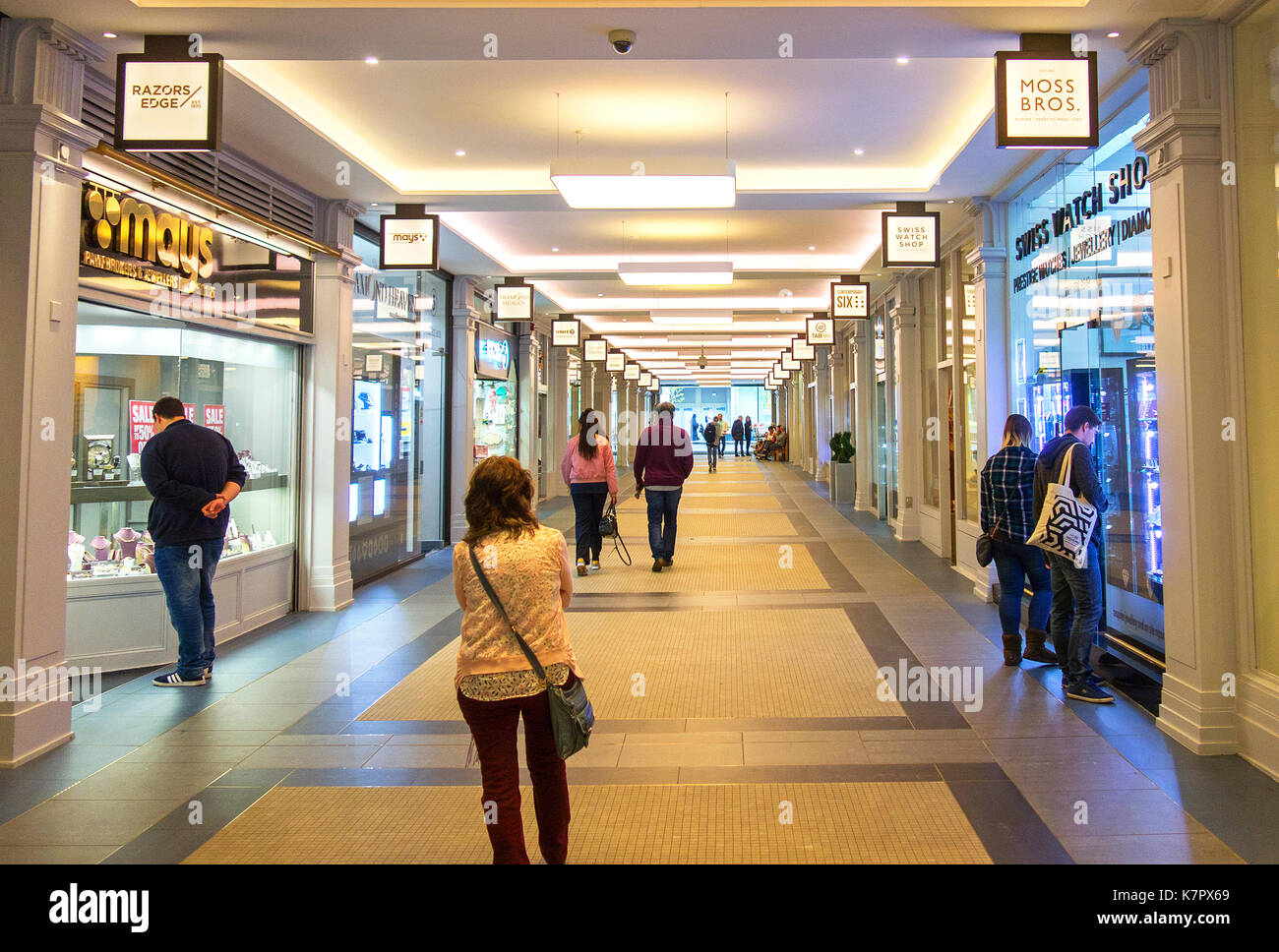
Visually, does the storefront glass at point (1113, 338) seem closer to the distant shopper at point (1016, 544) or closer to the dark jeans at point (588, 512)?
the distant shopper at point (1016, 544)

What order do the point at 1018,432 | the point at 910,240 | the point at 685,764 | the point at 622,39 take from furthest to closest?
the point at 910,240 < the point at 1018,432 < the point at 622,39 < the point at 685,764

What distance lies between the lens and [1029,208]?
729 centimetres

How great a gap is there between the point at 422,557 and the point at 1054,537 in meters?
7.62

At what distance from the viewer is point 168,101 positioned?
421 cm

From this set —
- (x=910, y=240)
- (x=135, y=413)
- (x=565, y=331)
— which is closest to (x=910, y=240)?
(x=910, y=240)

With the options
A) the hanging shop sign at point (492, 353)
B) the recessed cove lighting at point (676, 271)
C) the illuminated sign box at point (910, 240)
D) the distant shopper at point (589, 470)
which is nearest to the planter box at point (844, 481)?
the hanging shop sign at point (492, 353)

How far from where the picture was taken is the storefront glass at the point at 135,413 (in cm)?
532

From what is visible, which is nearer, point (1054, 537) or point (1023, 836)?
point (1023, 836)

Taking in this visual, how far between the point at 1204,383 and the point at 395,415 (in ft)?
24.8

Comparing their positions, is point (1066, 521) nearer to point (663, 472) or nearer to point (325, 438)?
point (663, 472)

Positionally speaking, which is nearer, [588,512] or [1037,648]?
[1037,648]
